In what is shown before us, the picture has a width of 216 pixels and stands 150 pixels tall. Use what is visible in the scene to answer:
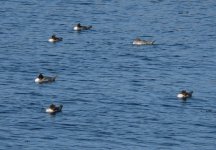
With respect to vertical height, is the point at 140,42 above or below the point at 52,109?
above

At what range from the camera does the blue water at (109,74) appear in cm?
8219

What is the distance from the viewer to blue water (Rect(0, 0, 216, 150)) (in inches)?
3236

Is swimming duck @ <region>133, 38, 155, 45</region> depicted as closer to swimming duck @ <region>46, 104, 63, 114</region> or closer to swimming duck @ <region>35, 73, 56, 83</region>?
swimming duck @ <region>35, 73, 56, 83</region>

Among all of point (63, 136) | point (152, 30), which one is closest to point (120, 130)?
point (63, 136)

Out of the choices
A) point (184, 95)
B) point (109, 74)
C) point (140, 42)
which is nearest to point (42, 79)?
point (109, 74)

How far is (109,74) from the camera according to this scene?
10112 centimetres

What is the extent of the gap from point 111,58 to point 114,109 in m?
18.8

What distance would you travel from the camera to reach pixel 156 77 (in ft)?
327

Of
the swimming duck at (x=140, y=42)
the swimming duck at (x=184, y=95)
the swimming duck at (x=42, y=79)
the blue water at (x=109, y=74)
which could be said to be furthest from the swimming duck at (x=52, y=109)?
the swimming duck at (x=140, y=42)

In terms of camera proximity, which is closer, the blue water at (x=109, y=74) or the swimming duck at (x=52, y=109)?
the blue water at (x=109, y=74)

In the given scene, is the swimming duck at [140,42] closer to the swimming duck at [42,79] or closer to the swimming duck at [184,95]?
the swimming duck at [42,79]

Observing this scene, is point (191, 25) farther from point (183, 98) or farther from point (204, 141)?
point (204, 141)

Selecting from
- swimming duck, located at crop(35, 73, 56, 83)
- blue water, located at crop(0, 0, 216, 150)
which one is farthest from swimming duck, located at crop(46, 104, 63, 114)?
swimming duck, located at crop(35, 73, 56, 83)

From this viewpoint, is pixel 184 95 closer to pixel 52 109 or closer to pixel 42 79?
pixel 52 109
